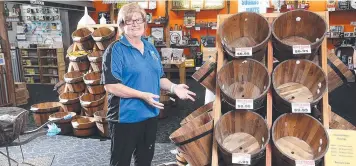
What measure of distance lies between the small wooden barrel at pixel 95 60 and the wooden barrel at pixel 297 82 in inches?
121

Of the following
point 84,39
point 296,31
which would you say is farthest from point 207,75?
point 84,39

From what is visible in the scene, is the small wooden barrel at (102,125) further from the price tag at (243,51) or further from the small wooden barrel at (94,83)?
the price tag at (243,51)

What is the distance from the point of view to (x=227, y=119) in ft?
7.69

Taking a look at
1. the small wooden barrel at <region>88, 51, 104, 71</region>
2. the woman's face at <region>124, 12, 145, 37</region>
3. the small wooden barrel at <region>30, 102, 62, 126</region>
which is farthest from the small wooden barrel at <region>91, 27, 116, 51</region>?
the woman's face at <region>124, 12, 145, 37</region>

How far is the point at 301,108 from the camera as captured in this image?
2.12m

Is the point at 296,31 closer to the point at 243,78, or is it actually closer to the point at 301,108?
the point at 243,78

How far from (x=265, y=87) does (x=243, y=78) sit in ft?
0.66

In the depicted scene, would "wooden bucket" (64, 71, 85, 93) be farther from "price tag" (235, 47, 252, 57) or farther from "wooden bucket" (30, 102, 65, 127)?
"price tag" (235, 47, 252, 57)

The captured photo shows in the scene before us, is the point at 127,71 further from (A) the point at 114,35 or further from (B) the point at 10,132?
(A) the point at 114,35

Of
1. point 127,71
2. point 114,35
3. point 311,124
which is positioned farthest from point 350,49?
point 127,71

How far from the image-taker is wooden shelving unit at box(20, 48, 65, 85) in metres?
9.52

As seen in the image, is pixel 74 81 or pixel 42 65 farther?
pixel 42 65

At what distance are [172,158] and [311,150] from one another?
192cm

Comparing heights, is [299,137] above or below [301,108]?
below
